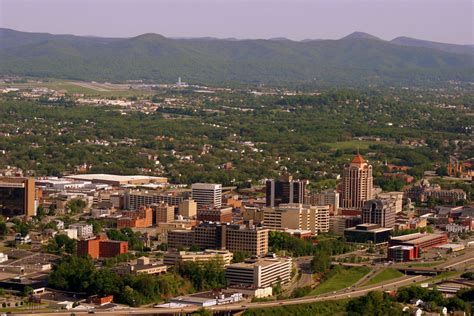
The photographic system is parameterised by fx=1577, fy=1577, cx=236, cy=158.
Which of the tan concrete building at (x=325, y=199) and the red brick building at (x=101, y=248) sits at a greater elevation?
the tan concrete building at (x=325, y=199)

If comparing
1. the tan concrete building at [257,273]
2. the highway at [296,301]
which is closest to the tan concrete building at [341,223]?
the highway at [296,301]

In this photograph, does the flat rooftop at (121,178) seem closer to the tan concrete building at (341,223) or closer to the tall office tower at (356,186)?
the tall office tower at (356,186)

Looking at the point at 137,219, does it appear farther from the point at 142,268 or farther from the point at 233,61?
the point at 233,61

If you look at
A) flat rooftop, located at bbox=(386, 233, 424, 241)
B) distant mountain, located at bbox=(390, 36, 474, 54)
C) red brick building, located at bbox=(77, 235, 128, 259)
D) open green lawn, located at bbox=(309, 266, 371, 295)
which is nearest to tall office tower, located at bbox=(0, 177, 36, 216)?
red brick building, located at bbox=(77, 235, 128, 259)

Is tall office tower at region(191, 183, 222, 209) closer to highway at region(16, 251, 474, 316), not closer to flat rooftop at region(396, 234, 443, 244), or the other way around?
flat rooftop at region(396, 234, 443, 244)

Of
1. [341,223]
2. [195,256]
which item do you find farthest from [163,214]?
[195,256]
